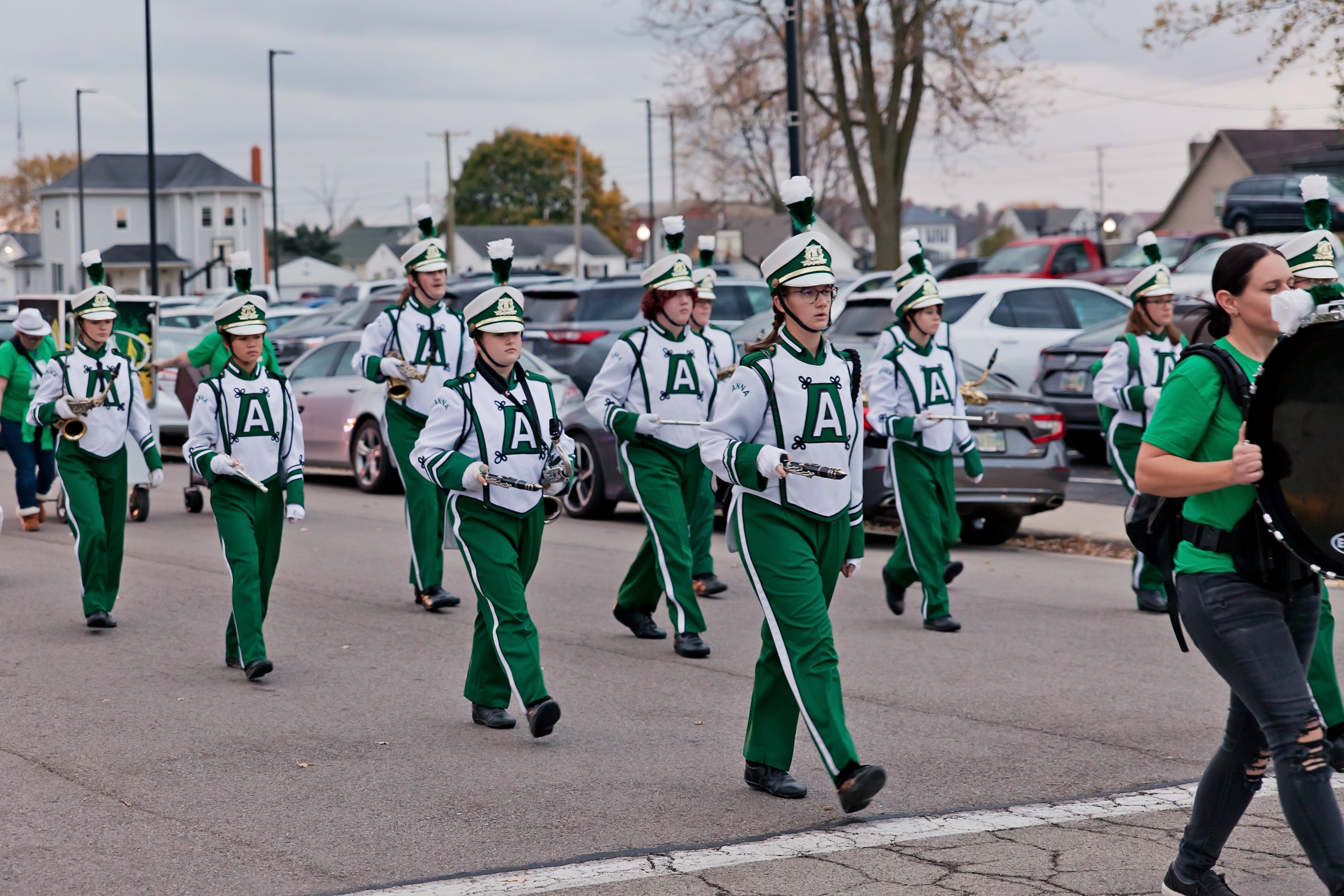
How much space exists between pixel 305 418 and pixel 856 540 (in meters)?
12.2

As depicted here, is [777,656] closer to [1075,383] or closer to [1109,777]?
[1109,777]

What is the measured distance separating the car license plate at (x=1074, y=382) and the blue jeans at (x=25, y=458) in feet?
31.5

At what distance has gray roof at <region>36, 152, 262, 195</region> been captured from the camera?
91.2 meters

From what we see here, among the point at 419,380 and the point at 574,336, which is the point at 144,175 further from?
the point at 419,380

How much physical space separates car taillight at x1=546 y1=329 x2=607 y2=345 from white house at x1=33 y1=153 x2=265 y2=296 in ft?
244

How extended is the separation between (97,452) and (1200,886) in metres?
6.83

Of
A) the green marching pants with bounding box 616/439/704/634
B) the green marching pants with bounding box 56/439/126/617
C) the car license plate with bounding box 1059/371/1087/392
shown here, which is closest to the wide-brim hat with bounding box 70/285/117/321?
the green marching pants with bounding box 56/439/126/617

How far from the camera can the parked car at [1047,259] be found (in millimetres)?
28922

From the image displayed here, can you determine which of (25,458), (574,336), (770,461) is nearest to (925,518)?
(770,461)

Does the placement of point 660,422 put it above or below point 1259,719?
above

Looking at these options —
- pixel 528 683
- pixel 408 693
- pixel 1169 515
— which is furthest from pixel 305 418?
pixel 1169 515

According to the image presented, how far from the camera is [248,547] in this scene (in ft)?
26.1

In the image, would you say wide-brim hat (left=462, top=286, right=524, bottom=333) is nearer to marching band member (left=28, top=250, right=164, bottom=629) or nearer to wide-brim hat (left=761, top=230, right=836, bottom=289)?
wide-brim hat (left=761, top=230, right=836, bottom=289)

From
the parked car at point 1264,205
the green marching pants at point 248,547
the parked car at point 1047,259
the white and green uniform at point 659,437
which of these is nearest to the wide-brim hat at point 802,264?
the white and green uniform at point 659,437
